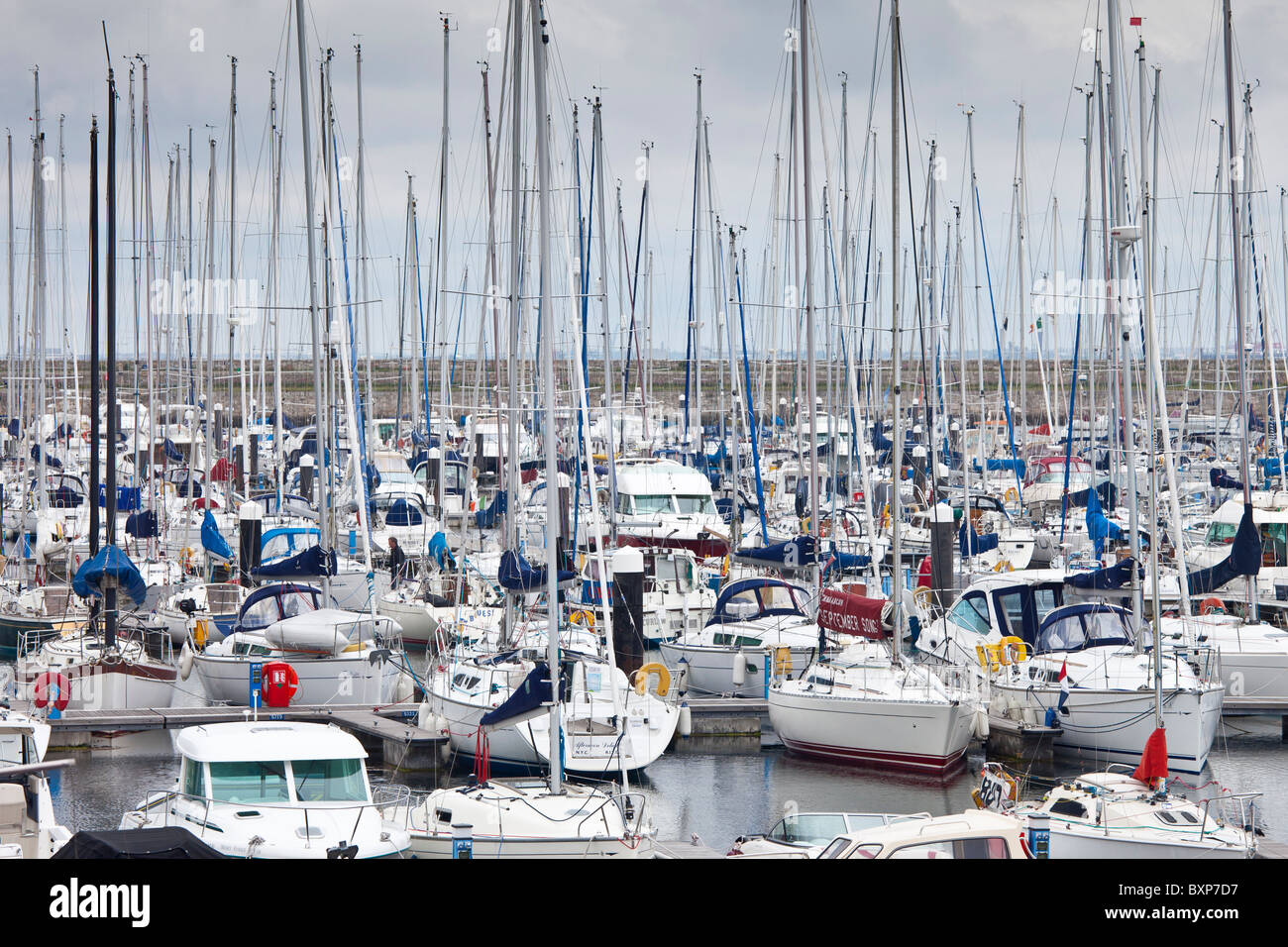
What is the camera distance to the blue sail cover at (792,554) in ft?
81.8

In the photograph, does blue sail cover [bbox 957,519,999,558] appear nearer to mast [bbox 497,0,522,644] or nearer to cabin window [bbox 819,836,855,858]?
mast [bbox 497,0,522,644]

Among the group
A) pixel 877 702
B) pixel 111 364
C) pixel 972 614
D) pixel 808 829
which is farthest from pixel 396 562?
pixel 808 829

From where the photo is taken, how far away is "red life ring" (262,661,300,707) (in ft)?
66.6

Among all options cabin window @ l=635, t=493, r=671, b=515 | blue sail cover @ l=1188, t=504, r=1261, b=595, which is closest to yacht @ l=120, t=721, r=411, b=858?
blue sail cover @ l=1188, t=504, r=1261, b=595

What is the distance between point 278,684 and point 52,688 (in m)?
2.98

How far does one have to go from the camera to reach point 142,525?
98.3ft

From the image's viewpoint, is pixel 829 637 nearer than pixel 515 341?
No

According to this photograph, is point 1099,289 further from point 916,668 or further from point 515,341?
point 515,341

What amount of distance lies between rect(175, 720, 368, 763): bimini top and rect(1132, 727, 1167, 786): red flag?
304 inches

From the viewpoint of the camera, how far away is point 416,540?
106ft
